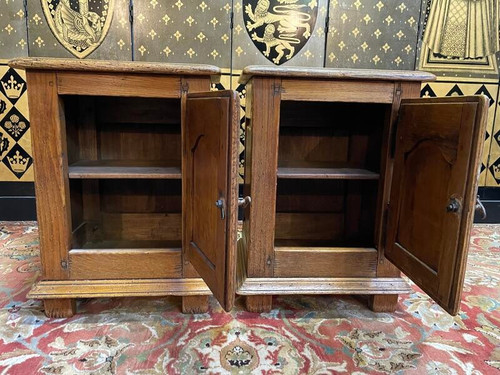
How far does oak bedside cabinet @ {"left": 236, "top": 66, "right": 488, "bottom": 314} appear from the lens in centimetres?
101

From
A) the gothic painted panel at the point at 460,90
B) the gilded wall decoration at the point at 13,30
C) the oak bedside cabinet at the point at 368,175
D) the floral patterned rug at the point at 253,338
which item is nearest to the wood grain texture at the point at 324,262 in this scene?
the oak bedside cabinet at the point at 368,175

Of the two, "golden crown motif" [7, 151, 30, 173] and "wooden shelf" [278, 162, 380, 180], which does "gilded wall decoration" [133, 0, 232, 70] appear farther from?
"wooden shelf" [278, 162, 380, 180]

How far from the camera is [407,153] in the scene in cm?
124

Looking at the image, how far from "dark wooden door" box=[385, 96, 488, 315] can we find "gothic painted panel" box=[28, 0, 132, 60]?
1853mm

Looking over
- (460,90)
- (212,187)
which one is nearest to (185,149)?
(212,187)

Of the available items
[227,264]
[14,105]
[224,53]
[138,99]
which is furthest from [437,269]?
[14,105]

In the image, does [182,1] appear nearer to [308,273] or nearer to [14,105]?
[14,105]

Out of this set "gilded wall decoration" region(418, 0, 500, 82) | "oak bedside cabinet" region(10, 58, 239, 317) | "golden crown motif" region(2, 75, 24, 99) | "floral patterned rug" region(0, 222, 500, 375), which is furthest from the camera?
"gilded wall decoration" region(418, 0, 500, 82)

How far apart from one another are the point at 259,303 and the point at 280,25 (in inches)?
69.8

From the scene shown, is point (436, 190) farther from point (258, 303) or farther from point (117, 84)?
point (117, 84)

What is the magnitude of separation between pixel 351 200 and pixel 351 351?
0.77 m

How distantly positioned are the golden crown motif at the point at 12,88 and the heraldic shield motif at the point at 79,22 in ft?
1.29

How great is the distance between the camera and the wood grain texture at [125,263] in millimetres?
1300

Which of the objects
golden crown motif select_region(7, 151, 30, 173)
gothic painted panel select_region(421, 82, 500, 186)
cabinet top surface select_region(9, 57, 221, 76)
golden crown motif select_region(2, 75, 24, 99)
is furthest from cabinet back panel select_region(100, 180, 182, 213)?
gothic painted panel select_region(421, 82, 500, 186)
